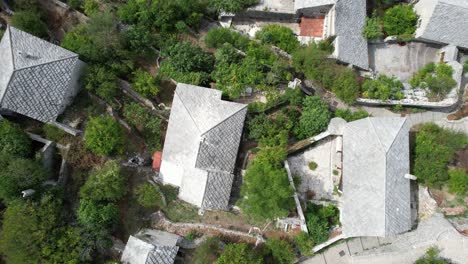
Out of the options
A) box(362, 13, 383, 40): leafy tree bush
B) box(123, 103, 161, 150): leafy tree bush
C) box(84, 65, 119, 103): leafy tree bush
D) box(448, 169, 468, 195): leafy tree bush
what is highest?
box(362, 13, 383, 40): leafy tree bush

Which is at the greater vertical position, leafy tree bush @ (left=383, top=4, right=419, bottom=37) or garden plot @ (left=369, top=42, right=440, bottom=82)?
leafy tree bush @ (left=383, top=4, right=419, bottom=37)

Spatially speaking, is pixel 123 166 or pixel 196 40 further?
pixel 196 40

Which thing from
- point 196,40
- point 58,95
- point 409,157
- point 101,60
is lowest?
point 409,157

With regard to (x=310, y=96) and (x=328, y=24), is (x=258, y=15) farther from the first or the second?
(x=310, y=96)

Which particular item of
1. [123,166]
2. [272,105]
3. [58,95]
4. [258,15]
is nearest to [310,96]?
[272,105]

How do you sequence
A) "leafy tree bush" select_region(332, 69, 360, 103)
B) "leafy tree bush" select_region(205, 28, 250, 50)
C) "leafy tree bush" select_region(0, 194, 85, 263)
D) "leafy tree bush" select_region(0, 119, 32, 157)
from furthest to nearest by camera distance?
"leafy tree bush" select_region(205, 28, 250, 50), "leafy tree bush" select_region(332, 69, 360, 103), "leafy tree bush" select_region(0, 119, 32, 157), "leafy tree bush" select_region(0, 194, 85, 263)

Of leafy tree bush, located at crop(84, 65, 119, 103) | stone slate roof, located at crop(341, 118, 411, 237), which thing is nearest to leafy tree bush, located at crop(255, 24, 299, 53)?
stone slate roof, located at crop(341, 118, 411, 237)

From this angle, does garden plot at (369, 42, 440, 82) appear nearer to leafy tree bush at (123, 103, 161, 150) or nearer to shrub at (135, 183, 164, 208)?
leafy tree bush at (123, 103, 161, 150)

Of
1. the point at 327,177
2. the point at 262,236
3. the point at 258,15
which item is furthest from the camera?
the point at 258,15

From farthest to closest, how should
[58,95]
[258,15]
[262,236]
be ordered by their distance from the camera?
[258,15] → [262,236] → [58,95]
